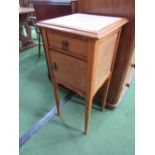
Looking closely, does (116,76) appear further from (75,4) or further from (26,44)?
(26,44)

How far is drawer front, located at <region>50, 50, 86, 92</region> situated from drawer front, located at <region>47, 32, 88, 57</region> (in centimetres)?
5

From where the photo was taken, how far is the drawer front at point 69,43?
30.4 inches

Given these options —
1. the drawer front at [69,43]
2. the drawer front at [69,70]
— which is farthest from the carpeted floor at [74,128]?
the drawer front at [69,43]

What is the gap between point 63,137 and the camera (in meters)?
1.26

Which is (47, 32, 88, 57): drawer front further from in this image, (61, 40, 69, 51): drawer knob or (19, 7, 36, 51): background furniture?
(19, 7, 36, 51): background furniture

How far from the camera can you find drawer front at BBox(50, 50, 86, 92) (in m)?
0.89

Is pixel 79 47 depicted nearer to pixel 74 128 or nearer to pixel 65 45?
pixel 65 45

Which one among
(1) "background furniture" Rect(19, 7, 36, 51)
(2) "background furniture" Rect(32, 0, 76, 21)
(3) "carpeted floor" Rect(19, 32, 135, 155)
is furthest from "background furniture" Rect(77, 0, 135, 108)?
(1) "background furniture" Rect(19, 7, 36, 51)

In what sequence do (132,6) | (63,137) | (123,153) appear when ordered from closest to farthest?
1. (132,6)
2. (123,153)
3. (63,137)

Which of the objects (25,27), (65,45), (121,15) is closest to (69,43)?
(65,45)

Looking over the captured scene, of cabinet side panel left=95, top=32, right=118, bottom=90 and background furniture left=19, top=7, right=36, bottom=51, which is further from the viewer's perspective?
background furniture left=19, top=7, right=36, bottom=51

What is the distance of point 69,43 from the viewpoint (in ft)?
2.69
